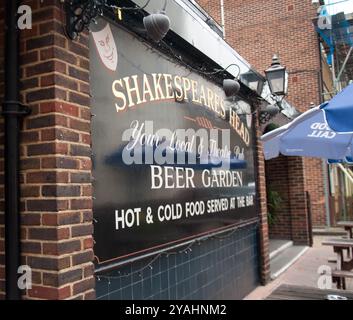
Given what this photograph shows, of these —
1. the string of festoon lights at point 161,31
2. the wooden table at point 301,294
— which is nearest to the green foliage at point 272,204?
the string of festoon lights at point 161,31

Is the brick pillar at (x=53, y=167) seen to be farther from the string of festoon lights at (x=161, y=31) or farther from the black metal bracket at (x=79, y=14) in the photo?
the string of festoon lights at (x=161, y=31)

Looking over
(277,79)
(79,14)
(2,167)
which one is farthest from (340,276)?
(79,14)

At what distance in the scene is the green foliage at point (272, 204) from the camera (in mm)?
10128

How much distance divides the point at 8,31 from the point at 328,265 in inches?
292

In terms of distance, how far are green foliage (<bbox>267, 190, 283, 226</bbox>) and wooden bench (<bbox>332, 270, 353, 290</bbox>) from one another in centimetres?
369

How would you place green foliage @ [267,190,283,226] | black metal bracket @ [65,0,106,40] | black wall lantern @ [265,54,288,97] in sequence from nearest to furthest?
black metal bracket @ [65,0,106,40]
black wall lantern @ [265,54,288,97]
green foliage @ [267,190,283,226]

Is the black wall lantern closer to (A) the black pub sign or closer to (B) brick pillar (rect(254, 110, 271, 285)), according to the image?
(B) brick pillar (rect(254, 110, 271, 285))

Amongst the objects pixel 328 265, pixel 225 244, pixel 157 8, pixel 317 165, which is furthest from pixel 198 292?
pixel 317 165

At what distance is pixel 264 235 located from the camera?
22.9 ft

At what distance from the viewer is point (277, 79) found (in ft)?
22.0

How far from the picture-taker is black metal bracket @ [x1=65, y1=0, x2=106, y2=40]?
2.76 meters

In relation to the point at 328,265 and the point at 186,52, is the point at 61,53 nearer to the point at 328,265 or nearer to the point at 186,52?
the point at 186,52

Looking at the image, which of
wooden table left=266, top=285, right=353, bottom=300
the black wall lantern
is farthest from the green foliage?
wooden table left=266, top=285, right=353, bottom=300

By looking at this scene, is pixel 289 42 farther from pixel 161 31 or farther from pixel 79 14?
pixel 79 14
